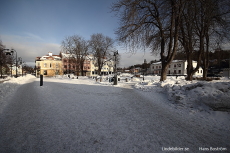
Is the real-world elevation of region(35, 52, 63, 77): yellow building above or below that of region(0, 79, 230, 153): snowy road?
above

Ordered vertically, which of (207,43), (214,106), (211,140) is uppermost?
(207,43)

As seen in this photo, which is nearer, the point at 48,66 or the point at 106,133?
the point at 106,133

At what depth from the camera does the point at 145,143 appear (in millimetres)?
2039

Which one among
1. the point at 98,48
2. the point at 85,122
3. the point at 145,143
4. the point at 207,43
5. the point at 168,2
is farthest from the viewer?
the point at 98,48

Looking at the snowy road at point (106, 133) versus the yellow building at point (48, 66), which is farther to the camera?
the yellow building at point (48, 66)

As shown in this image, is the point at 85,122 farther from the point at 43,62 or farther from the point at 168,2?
the point at 43,62

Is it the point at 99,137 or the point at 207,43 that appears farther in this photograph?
the point at 207,43

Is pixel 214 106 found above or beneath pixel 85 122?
above

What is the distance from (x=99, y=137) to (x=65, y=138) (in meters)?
0.76

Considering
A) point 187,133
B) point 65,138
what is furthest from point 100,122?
point 187,133

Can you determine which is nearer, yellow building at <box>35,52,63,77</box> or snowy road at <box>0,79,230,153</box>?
snowy road at <box>0,79,230,153</box>

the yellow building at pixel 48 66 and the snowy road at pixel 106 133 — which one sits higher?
the yellow building at pixel 48 66

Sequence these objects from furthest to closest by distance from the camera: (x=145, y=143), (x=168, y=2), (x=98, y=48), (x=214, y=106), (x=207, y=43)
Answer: (x=98, y=48) < (x=207, y=43) < (x=168, y=2) < (x=214, y=106) < (x=145, y=143)

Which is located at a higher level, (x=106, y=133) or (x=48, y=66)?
(x=48, y=66)
